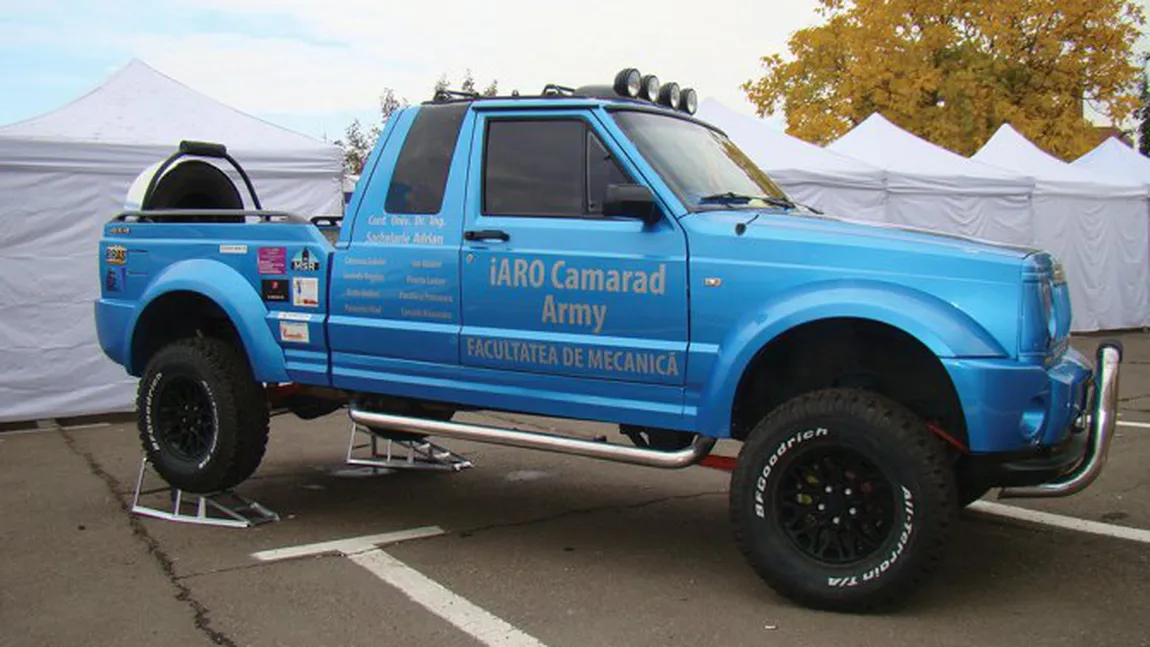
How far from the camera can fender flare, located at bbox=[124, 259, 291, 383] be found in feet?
17.8

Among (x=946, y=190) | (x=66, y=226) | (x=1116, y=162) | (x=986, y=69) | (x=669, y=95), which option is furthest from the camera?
(x=986, y=69)

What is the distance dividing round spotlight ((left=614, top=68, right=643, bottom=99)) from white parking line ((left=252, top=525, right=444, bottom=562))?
2.49m

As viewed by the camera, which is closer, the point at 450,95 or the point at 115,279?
the point at 450,95

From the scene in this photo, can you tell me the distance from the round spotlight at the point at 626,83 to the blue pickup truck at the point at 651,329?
2 centimetres

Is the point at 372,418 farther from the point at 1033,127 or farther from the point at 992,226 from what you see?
the point at 1033,127

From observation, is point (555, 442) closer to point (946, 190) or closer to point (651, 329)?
point (651, 329)

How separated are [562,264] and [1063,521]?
3.15m

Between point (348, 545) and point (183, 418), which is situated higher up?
point (183, 418)

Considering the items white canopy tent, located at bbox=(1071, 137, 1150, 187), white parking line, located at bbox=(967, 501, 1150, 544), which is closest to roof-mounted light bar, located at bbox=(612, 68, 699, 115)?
white parking line, located at bbox=(967, 501, 1150, 544)

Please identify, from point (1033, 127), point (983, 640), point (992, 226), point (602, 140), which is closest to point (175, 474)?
point (602, 140)

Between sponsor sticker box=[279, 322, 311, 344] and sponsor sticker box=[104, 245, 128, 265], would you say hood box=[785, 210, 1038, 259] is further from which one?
sponsor sticker box=[104, 245, 128, 265]

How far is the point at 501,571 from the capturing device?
4672 millimetres

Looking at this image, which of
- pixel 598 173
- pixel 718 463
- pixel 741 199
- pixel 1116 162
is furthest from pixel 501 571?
pixel 1116 162

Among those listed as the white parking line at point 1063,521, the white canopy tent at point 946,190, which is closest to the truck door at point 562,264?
the white parking line at point 1063,521
